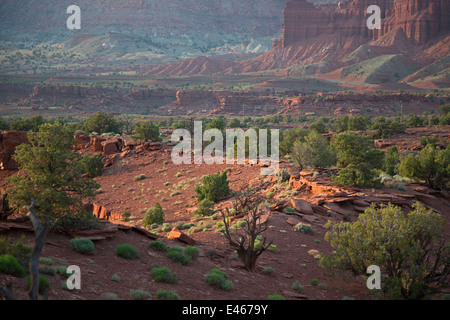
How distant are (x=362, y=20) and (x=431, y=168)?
14193cm

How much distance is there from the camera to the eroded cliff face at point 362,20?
13175cm

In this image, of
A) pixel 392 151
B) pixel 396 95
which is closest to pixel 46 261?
pixel 392 151

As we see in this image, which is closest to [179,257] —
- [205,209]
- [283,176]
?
[205,209]

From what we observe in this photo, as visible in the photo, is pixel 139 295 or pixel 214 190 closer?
pixel 139 295

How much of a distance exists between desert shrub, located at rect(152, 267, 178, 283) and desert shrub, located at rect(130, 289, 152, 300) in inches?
45.7

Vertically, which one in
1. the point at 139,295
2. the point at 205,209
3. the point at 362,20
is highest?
the point at 362,20

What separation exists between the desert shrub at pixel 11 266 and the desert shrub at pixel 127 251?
322 cm

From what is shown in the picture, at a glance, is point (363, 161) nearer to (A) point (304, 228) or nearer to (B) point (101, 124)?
(A) point (304, 228)

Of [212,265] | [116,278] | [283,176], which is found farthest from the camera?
[283,176]

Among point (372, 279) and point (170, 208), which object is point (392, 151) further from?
point (372, 279)

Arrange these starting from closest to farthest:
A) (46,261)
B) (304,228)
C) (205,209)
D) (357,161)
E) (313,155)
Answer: (46,261) < (304,228) < (205,209) < (357,161) < (313,155)

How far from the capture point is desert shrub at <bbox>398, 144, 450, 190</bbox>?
23.2m

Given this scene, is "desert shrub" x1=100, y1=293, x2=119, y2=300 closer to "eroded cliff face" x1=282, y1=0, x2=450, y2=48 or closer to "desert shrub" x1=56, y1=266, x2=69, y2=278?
"desert shrub" x1=56, y1=266, x2=69, y2=278

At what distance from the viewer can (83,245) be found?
A: 10742 millimetres
